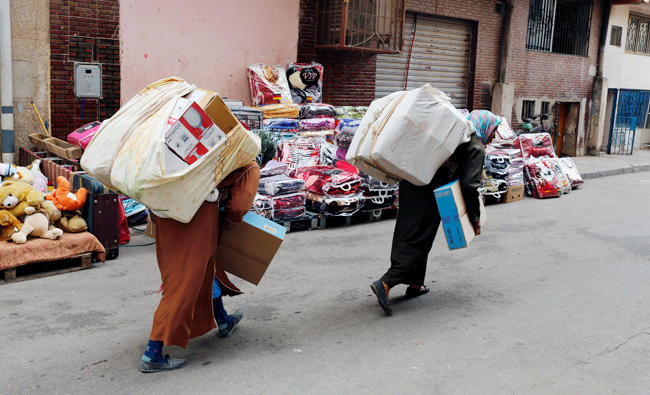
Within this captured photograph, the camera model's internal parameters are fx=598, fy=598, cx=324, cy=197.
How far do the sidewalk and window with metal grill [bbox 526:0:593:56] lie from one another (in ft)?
11.2

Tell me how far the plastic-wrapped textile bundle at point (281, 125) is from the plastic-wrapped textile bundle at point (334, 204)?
5.52ft

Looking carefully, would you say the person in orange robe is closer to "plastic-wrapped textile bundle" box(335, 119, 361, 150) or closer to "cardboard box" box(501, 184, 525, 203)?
"plastic-wrapped textile bundle" box(335, 119, 361, 150)

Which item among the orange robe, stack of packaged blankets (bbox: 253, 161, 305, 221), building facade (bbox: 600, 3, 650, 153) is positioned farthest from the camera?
building facade (bbox: 600, 3, 650, 153)

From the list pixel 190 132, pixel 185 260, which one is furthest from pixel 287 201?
pixel 190 132

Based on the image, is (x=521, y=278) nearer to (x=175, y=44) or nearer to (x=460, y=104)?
(x=175, y=44)

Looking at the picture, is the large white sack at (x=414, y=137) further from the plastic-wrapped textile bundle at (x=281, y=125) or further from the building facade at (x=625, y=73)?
the building facade at (x=625, y=73)

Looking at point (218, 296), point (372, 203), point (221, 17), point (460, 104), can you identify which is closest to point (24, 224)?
point (218, 296)

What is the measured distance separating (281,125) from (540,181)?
5190 millimetres

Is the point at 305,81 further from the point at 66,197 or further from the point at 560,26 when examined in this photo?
the point at 560,26

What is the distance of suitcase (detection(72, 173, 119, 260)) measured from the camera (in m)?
6.19

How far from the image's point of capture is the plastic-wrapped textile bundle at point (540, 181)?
11344mm

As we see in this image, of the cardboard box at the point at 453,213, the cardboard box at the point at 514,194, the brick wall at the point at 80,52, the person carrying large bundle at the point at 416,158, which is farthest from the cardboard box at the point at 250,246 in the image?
the cardboard box at the point at 514,194

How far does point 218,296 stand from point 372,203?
15.2 ft

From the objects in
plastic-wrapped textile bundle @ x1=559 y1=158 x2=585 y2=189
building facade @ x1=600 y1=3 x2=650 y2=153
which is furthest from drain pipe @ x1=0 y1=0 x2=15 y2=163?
building facade @ x1=600 y1=3 x2=650 y2=153
